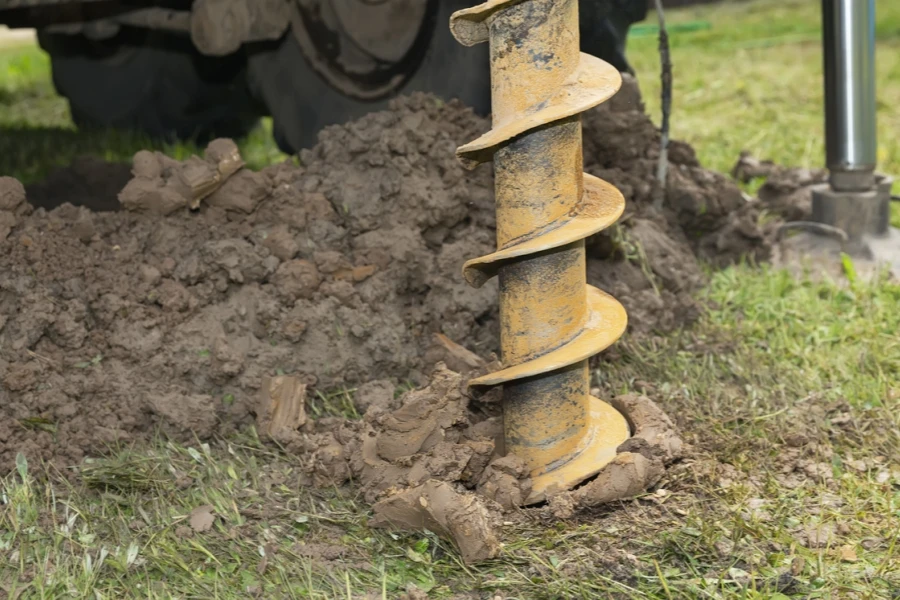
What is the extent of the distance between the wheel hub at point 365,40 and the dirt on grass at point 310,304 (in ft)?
0.94

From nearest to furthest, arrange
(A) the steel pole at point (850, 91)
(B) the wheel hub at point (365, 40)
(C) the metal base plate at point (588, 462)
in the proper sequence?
(C) the metal base plate at point (588, 462) < (B) the wheel hub at point (365, 40) < (A) the steel pole at point (850, 91)

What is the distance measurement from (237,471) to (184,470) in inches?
4.0

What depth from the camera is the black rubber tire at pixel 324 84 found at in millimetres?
2857

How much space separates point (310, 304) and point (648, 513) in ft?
3.07

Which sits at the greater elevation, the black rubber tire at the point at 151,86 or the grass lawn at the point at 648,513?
the black rubber tire at the point at 151,86

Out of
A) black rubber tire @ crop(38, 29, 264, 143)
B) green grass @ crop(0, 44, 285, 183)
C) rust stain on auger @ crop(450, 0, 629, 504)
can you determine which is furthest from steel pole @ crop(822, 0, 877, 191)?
black rubber tire @ crop(38, 29, 264, 143)

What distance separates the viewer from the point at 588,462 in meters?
2.00

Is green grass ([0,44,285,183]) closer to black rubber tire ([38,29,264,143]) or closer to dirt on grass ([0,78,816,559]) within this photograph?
black rubber tire ([38,29,264,143])

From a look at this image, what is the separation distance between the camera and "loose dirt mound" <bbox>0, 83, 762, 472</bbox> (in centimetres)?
223

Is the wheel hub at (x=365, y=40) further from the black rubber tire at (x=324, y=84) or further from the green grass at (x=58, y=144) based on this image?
the green grass at (x=58, y=144)

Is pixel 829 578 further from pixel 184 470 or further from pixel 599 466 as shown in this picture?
pixel 184 470

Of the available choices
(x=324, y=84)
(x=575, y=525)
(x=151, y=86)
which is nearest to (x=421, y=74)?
(x=324, y=84)

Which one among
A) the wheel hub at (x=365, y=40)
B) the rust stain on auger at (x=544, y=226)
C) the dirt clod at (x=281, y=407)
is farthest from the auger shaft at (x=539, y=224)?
the wheel hub at (x=365, y=40)

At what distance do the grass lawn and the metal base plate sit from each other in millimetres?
79
